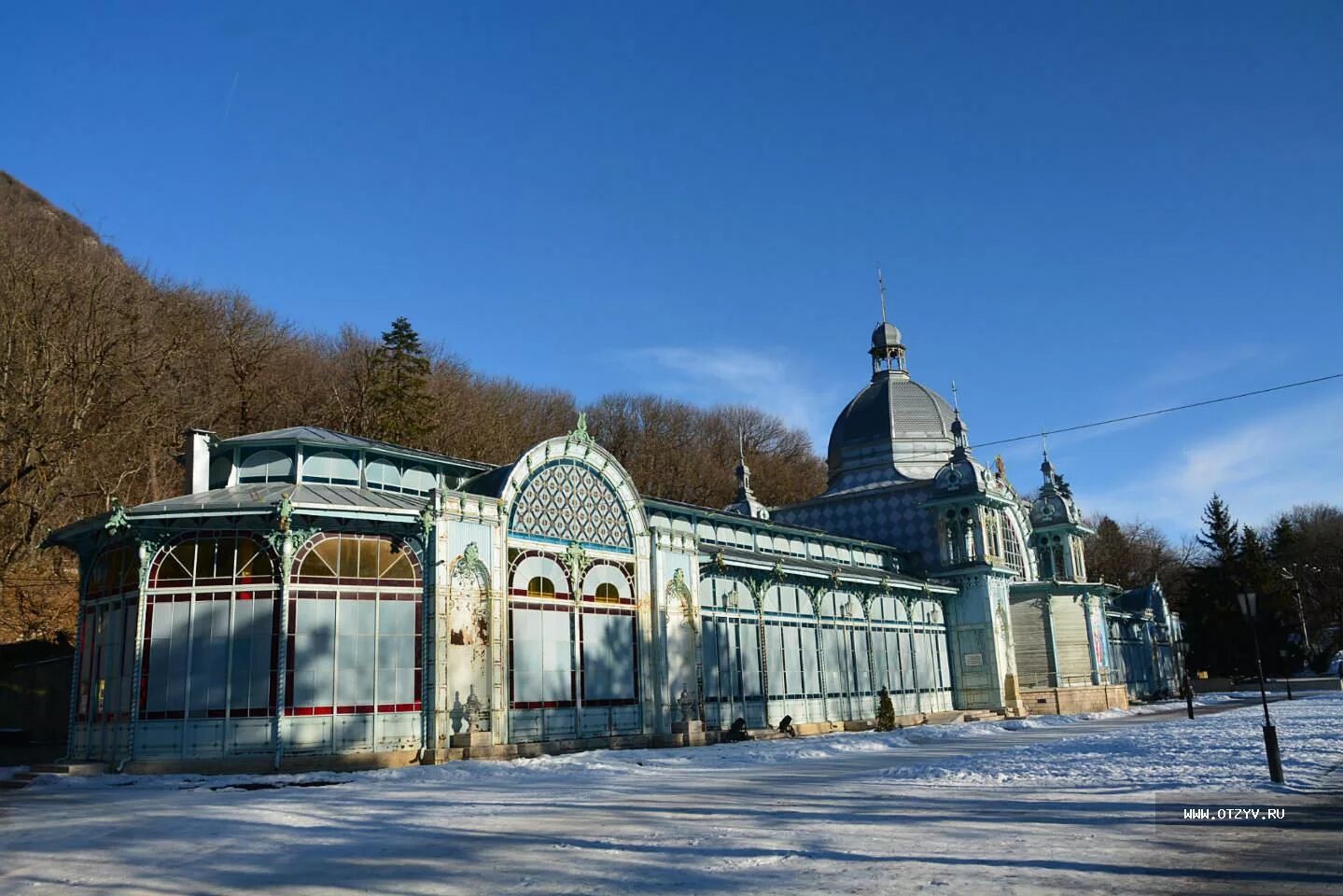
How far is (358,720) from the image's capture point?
76.9 ft

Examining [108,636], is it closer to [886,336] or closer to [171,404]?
[171,404]

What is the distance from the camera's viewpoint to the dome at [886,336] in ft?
181

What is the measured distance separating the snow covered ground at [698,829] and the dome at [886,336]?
113ft

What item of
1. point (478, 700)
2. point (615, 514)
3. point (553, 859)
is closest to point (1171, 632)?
point (615, 514)

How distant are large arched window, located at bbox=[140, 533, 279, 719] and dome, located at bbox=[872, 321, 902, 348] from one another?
1528 inches

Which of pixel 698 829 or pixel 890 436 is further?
pixel 890 436

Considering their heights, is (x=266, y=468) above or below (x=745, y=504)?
below

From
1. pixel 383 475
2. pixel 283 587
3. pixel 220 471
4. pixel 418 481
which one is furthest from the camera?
pixel 418 481

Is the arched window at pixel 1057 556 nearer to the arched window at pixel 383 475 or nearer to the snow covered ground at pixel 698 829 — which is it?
the snow covered ground at pixel 698 829

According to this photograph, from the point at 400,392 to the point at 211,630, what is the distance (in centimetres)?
3271

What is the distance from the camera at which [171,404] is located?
4216 centimetres

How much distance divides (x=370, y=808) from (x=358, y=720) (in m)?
8.45

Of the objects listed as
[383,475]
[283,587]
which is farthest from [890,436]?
[283,587]

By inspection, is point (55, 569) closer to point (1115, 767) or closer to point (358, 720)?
point (358, 720)
